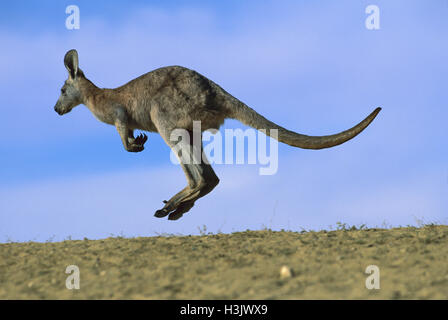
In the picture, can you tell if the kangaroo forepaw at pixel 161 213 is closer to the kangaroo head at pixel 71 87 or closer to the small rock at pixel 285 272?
the kangaroo head at pixel 71 87

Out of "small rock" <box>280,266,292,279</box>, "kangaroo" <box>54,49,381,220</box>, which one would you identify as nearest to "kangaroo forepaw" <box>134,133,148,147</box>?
"kangaroo" <box>54,49,381,220</box>

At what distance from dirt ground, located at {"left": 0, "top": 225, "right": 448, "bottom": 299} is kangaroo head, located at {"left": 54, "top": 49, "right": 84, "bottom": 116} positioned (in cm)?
336

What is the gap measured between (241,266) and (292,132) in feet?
10.1

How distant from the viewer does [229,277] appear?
5555 millimetres

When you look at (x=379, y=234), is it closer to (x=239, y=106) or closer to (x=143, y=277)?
(x=239, y=106)

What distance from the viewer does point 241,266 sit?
5980 millimetres

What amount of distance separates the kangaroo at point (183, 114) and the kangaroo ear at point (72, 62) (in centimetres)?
137

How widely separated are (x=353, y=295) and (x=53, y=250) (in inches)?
185

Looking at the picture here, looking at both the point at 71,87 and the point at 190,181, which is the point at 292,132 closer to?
the point at 190,181

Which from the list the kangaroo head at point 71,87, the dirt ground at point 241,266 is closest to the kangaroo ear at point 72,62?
the kangaroo head at point 71,87

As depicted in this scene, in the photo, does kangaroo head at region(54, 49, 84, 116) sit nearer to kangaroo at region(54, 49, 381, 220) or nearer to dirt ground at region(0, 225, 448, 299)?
kangaroo at region(54, 49, 381, 220)

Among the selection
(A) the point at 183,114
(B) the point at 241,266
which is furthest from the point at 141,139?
(B) the point at 241,266
